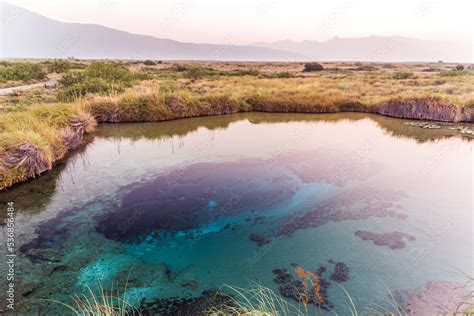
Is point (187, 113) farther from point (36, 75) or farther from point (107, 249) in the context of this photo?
point (36, 75)

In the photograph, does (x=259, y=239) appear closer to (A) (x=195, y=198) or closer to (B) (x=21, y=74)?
(A) (x=195, y=198)

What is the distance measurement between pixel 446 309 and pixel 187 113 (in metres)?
14.1

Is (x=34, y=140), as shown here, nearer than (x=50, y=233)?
No

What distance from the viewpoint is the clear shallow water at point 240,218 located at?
160 inches

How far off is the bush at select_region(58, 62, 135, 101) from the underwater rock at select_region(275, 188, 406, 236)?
44.1ft

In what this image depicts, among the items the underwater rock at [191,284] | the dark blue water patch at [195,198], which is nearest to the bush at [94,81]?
the dark blue water patch at [195,198]

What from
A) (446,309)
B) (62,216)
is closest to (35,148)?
(62,216)

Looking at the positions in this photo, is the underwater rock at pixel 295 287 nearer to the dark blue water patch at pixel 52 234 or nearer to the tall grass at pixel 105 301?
the tall grass at pixel 105 301

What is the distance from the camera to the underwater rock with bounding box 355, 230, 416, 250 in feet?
16.1

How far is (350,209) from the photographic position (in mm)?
6188

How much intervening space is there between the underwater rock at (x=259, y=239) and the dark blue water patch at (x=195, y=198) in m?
0.88

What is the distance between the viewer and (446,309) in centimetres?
349

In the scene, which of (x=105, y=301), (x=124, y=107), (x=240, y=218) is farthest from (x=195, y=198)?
(x=124, y=107)

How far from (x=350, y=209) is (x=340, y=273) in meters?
2.36
